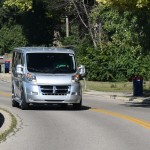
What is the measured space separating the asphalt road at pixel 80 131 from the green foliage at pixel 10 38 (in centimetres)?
4458

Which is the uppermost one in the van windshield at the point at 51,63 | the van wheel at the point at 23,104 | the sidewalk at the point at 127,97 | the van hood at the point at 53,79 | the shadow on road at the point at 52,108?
the van windshield at the point at 51,63

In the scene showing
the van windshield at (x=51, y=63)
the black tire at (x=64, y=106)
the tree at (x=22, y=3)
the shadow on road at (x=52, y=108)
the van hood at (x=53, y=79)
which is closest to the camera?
the van hood at (x=53, y=79)

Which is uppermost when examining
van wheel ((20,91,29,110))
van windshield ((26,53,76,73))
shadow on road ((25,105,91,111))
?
van windshield ((26,53,76,73))

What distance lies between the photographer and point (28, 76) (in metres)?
21.5

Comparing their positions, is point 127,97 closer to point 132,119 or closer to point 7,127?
point 132,119

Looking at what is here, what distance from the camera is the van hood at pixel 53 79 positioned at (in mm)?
21328

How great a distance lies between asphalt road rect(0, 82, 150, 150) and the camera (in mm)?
12352

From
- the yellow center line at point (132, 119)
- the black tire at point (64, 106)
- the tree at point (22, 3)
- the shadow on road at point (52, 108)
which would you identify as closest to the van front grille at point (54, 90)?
the shadow on road at point (52, 108)

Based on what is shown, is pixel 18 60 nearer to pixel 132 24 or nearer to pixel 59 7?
pixel 132 24

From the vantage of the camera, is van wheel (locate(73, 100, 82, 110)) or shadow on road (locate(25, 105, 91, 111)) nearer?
van wheel (locate(73, 100, 82, 110))

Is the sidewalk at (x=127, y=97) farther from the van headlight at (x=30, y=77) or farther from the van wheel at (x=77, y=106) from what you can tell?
the van headlight at (x=30, y=77)

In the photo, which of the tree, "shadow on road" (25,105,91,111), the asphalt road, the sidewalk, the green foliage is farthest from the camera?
the green foliage

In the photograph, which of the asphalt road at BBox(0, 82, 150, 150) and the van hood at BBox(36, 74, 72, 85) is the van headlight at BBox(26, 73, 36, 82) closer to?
the van hood at BBox(36, 74, 72, 85)

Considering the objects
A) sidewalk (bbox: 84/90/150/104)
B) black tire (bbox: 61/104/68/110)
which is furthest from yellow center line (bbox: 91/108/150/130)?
sidewalk (bbox: 84/90/150/104)
